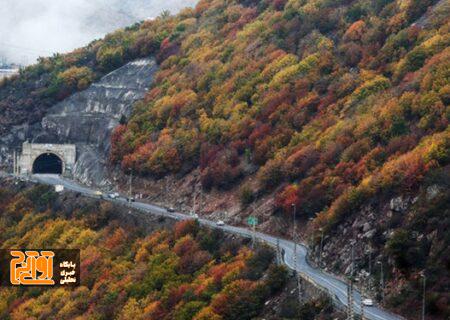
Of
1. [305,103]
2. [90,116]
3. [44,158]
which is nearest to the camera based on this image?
[305,103]

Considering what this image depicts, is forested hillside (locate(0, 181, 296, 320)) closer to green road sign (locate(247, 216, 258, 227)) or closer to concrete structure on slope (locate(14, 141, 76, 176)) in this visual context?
green road sign (locate(247, 216, 258, 227))

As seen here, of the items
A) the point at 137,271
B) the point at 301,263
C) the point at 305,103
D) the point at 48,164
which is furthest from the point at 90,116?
the point at 301,263

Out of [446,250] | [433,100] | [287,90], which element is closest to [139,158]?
[287,90]

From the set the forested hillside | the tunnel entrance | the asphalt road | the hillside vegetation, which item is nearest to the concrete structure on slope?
the tunnel entrance

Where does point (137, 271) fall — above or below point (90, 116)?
below

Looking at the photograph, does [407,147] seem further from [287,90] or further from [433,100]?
[287,90]

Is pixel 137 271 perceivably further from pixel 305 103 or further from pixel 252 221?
pixel 305 103
